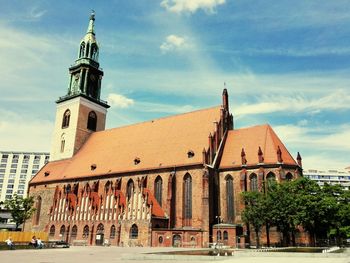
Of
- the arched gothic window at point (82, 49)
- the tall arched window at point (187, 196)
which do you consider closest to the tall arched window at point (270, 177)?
the tall arched window at point (187, 196)

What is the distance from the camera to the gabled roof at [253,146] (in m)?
41.0

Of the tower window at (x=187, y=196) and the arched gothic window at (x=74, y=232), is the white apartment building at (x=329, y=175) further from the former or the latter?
the arched gothic window at (x=74, y=232)

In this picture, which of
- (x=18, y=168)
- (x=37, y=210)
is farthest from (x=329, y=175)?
(x=18, y=168)

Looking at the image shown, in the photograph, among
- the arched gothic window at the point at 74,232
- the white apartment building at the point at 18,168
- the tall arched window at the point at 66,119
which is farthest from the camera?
the white apartment building at the point at 18,168

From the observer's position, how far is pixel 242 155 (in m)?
41.4

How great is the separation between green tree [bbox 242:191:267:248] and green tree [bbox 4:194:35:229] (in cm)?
3301

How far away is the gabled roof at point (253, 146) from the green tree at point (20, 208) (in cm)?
3025

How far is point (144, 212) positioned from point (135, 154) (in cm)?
1165

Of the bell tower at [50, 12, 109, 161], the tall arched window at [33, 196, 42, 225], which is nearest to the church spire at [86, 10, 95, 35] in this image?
the bell tower at [50, 12, 109, 161]

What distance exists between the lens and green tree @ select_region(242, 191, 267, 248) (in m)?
34.6

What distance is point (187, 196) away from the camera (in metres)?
41.4

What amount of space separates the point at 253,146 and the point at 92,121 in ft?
98.6

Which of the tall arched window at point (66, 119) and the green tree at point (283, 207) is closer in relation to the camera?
the green tree at point (283, 207)

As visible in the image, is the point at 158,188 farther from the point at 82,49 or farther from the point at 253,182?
the point at 82,49
